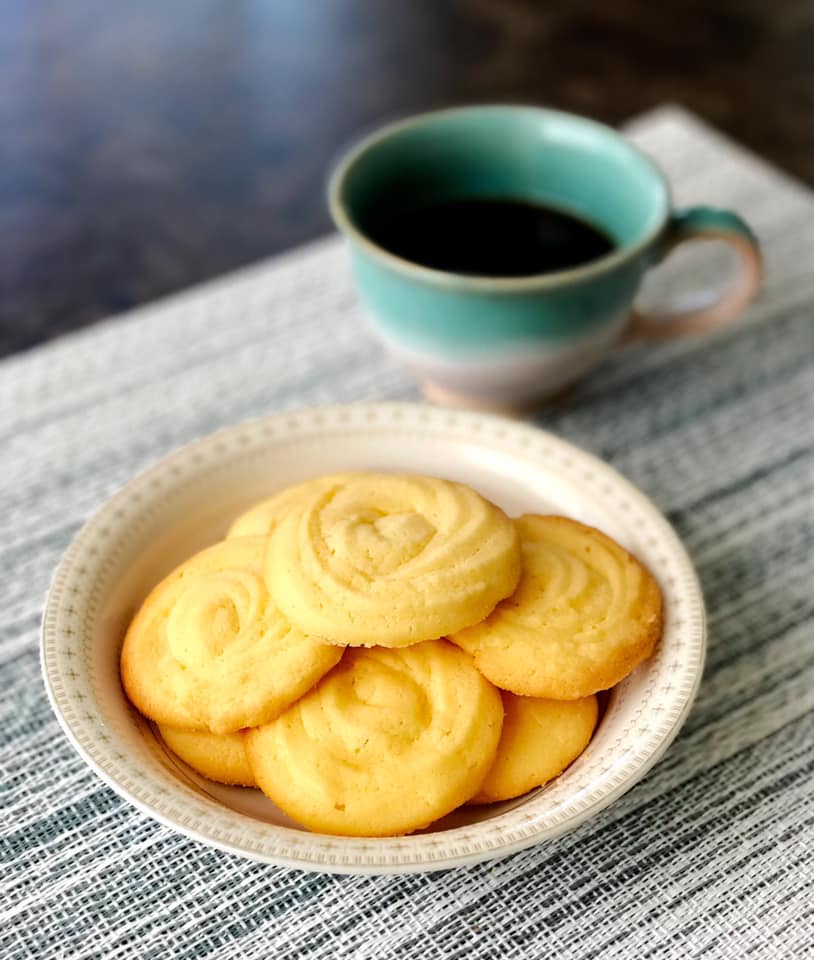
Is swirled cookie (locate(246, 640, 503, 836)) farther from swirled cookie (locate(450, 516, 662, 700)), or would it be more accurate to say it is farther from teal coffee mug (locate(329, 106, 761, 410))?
teal coffee mug (locate(329, 106, 761, 410))

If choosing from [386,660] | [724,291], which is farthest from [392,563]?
[724,291]

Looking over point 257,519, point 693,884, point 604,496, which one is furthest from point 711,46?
point 693,884

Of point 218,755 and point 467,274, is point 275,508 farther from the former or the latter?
point 467,274

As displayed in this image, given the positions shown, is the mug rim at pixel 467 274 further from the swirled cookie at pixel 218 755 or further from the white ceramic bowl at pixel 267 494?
the swirled cookie at pixel 218 755

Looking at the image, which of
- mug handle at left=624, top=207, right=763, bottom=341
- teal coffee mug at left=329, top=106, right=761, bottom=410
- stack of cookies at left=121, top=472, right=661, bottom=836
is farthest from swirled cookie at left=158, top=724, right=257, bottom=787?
mug handle at left=624, top=207, right=763, bottom=341

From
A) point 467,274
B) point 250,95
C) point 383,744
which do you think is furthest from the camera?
point 250,95

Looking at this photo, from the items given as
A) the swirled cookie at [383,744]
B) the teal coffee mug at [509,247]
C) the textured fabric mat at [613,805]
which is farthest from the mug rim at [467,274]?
the swirled cookie at [383,744]
